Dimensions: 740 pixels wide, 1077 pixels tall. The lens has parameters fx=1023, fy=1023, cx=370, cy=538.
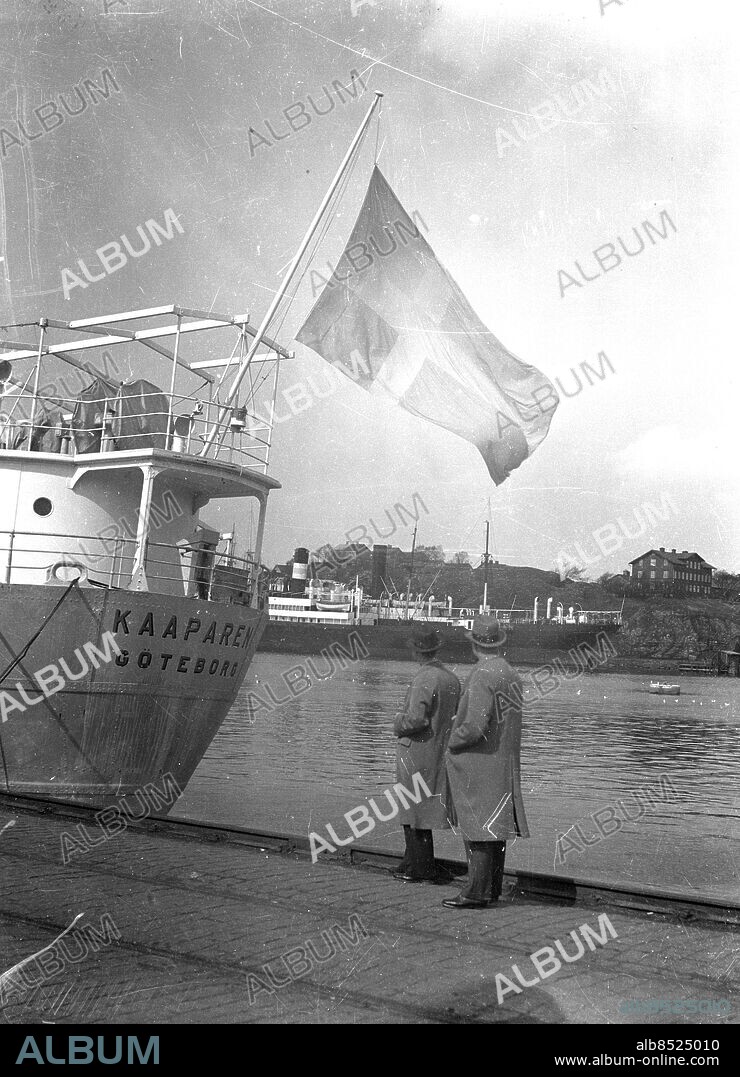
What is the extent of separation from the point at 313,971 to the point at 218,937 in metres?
0.83

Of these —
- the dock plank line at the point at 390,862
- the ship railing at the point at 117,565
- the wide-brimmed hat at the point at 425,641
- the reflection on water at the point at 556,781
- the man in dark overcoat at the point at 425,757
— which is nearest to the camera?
the dock plank line at the point at 390,862

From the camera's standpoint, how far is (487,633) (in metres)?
7.04

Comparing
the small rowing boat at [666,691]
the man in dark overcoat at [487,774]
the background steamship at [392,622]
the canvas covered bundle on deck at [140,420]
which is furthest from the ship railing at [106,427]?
the background steamship at [392,622]

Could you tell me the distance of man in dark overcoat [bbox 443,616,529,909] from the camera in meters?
6.65

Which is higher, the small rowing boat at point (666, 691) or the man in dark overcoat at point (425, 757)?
the man in dark overcoat at point (425, 757)

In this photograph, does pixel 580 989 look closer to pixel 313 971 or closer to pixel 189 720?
pixel 313 971

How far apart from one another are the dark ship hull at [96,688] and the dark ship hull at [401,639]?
88754 millimetres

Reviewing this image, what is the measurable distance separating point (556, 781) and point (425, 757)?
15.4m

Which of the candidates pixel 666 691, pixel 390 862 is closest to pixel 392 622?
pixel 666 691

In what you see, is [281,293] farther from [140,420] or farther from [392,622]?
[392,622]

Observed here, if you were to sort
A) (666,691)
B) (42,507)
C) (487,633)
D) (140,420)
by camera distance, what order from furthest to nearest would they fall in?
1. (666,691)
2. (140,420)
3. (42,507)
4. (487,633)

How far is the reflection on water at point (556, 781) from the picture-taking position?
12.7 m

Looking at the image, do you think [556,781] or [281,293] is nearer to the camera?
[281,293]

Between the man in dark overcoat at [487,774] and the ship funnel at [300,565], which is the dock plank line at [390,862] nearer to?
the man in dark overcoat at [487,774]
